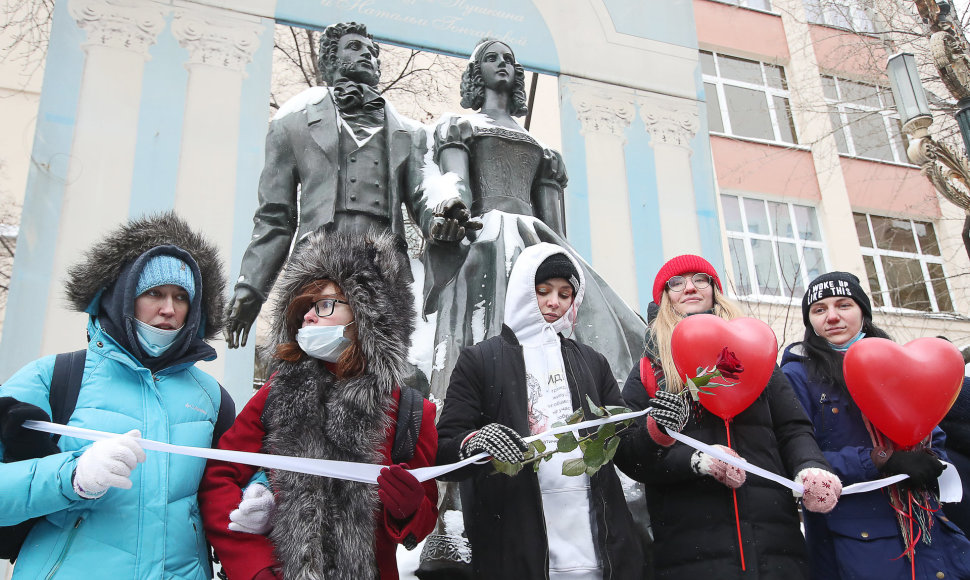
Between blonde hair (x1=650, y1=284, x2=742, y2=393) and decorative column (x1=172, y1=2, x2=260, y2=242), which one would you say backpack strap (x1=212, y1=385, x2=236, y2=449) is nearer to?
blonde hair (x1=650, y1=284, x2=742, y2=393)

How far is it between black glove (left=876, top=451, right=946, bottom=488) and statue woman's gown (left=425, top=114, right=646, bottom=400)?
143cm

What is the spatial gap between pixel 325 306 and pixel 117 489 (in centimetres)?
75

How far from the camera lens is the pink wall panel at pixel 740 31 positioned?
15617mm

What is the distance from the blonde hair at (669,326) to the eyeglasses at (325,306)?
3.58ft

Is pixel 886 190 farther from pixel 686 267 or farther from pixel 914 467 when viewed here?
pixel 914 467

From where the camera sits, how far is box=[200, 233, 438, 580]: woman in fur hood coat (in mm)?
2098

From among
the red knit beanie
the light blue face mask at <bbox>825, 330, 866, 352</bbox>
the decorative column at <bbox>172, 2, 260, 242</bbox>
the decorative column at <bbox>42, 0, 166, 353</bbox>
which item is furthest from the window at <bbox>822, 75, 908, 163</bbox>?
the red knit beanie

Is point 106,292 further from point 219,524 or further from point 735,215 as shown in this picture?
point 735,215

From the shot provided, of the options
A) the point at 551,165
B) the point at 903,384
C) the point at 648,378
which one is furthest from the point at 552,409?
the point at 551,165

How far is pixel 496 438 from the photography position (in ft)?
7.29

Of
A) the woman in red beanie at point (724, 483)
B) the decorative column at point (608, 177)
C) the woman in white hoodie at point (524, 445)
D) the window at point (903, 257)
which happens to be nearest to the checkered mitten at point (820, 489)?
the woman in red beanie at point (724, 483)

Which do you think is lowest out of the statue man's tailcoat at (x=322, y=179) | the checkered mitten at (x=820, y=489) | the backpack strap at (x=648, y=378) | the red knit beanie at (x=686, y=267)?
the checkered mitten at (x=820, y=489)

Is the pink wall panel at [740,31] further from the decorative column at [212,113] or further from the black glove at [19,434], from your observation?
the black glove at [19,434]

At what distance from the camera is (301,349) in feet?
7.95
